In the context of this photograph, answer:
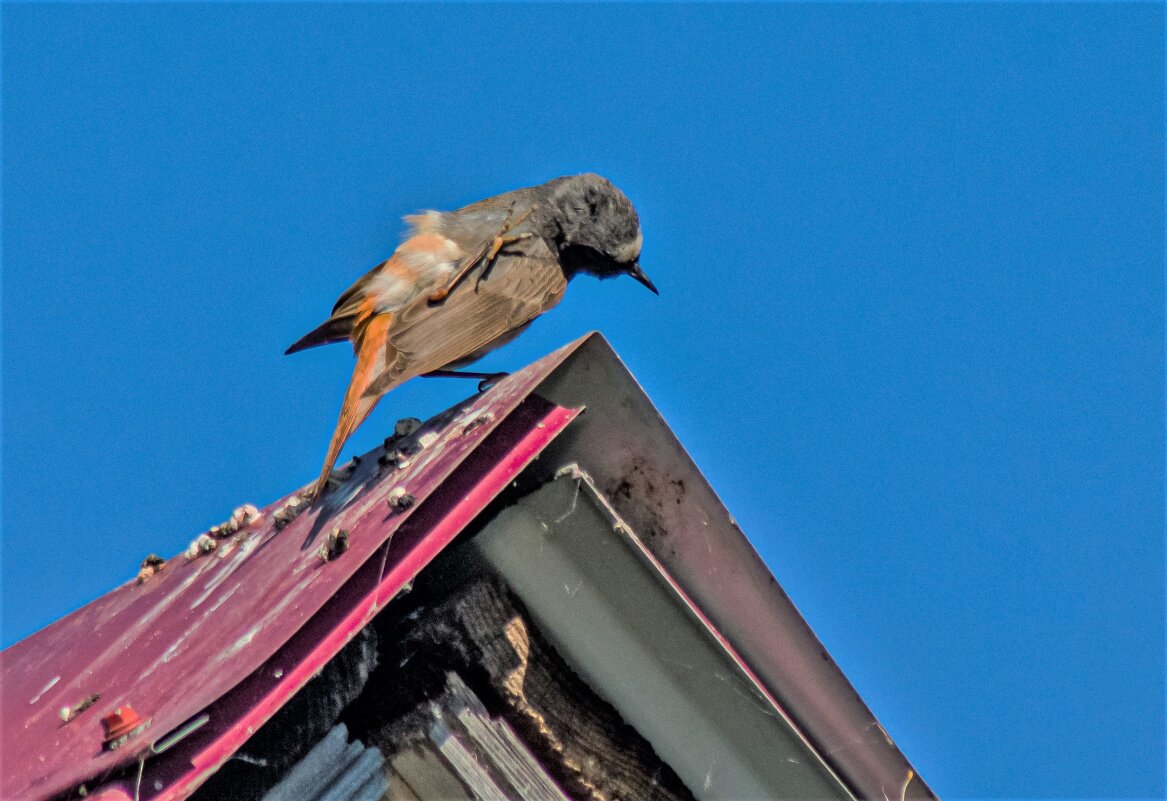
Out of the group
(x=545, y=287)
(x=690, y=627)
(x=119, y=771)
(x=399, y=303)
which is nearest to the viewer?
(x=119, y=771)

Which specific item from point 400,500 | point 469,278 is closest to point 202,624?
point 400,500

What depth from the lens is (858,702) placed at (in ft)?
10.4

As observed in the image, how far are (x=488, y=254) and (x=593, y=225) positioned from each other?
1056 mm

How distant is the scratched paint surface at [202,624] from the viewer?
2.72m

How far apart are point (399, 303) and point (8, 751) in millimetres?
2287

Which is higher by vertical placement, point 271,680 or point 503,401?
point 503,401

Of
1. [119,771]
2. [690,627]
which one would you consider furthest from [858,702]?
[119,771]

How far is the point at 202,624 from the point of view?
11.4 ft

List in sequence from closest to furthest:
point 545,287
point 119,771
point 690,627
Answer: point 119,771 < point 690,627 < point 545,287

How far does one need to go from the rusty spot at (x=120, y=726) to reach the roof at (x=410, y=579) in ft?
0.08

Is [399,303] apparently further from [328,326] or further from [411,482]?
[411,482]

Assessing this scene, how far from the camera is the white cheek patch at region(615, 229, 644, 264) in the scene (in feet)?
21.4

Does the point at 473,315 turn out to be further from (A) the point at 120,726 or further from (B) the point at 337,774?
(A) the point at 120,726

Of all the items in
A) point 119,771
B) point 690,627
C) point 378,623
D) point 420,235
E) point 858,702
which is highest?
point 420,235
